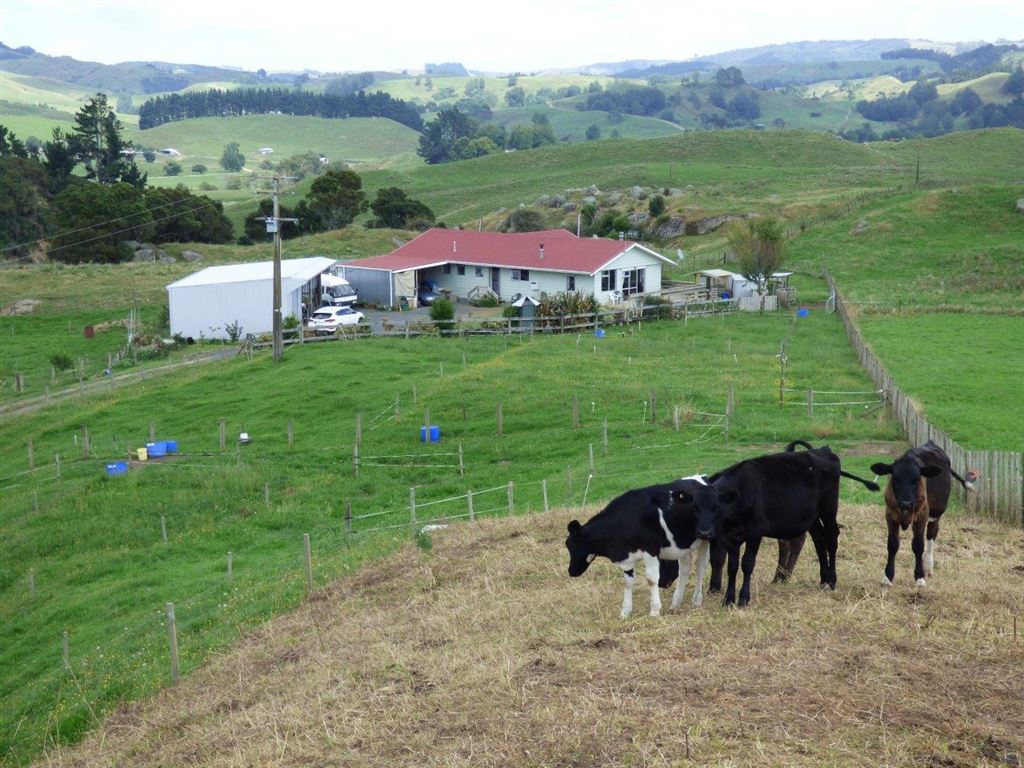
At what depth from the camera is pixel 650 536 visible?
13.1 meters

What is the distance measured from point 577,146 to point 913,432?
Answer: 124 meters

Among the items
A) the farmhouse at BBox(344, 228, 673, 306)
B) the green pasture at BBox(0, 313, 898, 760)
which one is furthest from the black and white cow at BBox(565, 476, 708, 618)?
the farmhouse at BBox(344, 228, 673, 306)

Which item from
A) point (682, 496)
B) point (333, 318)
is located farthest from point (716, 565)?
point (333, 318)

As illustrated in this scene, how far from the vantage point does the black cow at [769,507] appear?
13.0 m

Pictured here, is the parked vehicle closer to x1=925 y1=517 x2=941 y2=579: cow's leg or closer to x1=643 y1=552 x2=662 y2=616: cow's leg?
x1=925 y1=517 x2=941 y2=579: cow's leg

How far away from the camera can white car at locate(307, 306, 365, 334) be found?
52406 millimetres

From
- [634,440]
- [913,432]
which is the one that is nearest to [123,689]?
[634,440]

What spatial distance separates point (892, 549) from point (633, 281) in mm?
47649

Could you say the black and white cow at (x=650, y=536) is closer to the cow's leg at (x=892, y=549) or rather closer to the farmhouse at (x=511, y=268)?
the cow's leg at (x=892, y=549)

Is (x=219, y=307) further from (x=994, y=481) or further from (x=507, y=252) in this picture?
(x=994, y=481)

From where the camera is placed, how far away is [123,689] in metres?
17.0

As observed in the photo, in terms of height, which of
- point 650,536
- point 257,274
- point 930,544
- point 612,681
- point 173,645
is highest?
point 257,274

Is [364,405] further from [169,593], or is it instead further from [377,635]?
[377,635]

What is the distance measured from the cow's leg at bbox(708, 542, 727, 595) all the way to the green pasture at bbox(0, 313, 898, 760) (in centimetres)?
765
